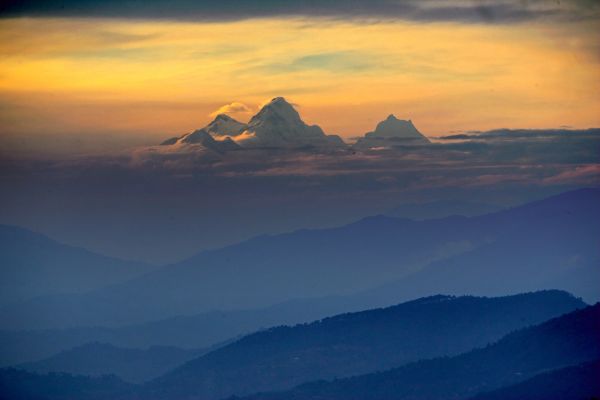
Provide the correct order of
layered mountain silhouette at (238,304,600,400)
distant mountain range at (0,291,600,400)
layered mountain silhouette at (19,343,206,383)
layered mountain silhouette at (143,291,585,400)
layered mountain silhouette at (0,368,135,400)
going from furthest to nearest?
layered mountain silhouette at (19,343,206,383) → layered mountain silhouette at (143,291,585,400) → layered mountain silhouette at (0,368,135,400) → distant mountain range at (0,291,600,400) → layered mountain silhouette at (238,304,600,400)

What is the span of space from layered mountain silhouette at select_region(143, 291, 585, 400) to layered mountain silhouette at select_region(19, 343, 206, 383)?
22766 mm

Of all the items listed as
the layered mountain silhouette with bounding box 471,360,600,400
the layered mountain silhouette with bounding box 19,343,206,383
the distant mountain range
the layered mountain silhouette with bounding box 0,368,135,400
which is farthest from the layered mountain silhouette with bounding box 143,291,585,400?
the layered mountain silhouette with bounding box 471,360,600,400

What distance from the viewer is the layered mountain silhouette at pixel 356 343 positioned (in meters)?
138

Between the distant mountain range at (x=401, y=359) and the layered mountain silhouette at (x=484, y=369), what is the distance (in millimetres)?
145

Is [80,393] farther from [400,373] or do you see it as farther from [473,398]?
[473,398]

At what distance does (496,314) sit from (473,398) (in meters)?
42.6

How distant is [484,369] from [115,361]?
253 feet

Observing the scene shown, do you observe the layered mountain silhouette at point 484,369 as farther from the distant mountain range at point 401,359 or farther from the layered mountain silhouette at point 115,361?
the layered mountain silhouette at point 115,361

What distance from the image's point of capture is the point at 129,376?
171625 mm

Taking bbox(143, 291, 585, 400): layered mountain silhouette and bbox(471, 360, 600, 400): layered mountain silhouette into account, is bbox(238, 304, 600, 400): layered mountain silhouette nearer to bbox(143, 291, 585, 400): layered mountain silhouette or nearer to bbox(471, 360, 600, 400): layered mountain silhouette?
bbox(471, 360, 600, 400): layered mountain silhouette

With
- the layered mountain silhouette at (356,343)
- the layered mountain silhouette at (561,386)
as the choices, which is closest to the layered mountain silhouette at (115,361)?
the layered mountain silhouette at (356,343)

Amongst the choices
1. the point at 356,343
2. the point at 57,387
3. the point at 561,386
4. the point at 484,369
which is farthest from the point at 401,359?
the point at 561,386

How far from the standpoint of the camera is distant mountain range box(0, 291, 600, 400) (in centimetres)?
11694

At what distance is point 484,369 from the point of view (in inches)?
4815
